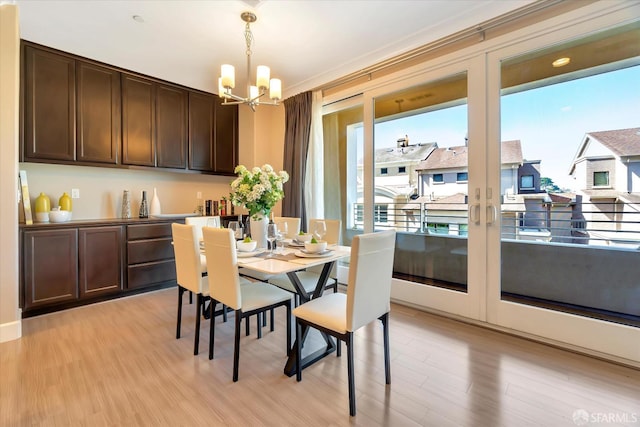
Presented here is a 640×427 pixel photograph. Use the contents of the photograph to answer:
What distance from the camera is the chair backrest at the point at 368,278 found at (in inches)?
62.4

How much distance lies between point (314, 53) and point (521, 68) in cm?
199

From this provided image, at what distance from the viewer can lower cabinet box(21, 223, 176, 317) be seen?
2814 mm

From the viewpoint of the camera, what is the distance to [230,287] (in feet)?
6.12

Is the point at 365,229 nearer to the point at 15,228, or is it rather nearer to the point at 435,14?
the point at 435,14

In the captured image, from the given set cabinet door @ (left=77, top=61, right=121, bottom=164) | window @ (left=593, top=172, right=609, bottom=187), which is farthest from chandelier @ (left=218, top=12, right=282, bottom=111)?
window @ (left=593, top=172, right=609, bottom=187)

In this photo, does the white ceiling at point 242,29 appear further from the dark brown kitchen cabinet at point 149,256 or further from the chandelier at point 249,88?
the dark brown kitchen cabinet at point 149,256

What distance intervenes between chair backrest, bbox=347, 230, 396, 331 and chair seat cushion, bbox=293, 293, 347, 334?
79 millimetres

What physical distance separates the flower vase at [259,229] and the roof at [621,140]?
260 centimetres

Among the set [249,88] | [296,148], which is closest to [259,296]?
[249,88]

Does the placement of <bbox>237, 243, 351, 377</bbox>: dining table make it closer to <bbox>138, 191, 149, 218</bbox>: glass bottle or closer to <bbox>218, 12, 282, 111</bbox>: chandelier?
<bbox>218, 12, 282, 111</bbox>: chandelier

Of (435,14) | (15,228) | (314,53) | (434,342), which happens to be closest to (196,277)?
(15,228)

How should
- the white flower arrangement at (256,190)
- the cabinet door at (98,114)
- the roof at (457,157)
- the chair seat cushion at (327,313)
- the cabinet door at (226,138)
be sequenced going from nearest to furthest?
1. the chair seat cushion at (327,313)
2. the white flower arrangement at (256,190)
3. the roof at (457,157)
4. the cabinet door at (98,114)
5. the cabinet door at (226,138)

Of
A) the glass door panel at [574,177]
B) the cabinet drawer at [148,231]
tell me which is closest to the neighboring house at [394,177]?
the glass door panel at [574,177]

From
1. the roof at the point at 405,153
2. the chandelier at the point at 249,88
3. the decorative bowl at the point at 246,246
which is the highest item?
the chandelier at the point at 249,88
